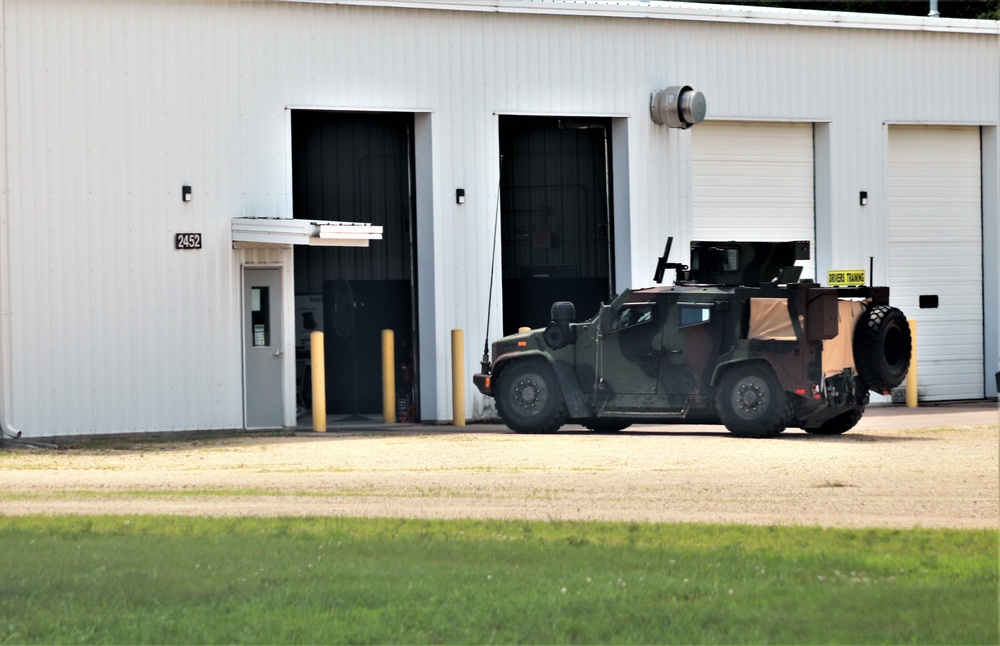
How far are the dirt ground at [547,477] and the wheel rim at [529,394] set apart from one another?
0.45 meters

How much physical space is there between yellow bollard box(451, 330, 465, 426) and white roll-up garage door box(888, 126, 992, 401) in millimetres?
8678

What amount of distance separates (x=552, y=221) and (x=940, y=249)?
7292 mm

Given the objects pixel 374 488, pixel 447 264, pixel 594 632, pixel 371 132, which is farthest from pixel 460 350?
pixel 594 632

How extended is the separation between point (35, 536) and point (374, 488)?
383cm

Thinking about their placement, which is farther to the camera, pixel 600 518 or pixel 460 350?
pixel 460 350

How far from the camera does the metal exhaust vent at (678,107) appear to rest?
24828 millimetres

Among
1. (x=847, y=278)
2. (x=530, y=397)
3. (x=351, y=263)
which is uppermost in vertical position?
(x=351, y=263)

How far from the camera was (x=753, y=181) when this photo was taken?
26781 mm

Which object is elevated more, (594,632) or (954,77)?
(954,77)

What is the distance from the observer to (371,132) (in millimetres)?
26500

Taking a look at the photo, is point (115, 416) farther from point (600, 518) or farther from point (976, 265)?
point (976, 265)

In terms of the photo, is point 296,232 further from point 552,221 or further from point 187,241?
point 552,221

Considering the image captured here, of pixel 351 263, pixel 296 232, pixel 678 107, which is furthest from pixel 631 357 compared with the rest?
pixel 351 263

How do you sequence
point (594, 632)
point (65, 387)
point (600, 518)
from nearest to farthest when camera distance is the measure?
point (594, 632) → point (600, 518) → point (65, 387)
